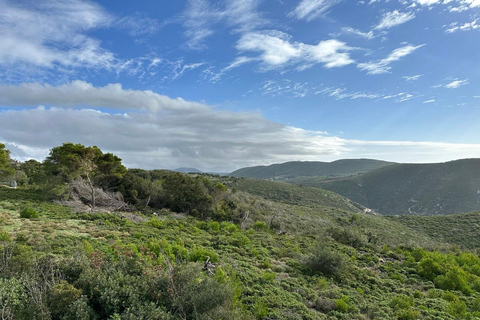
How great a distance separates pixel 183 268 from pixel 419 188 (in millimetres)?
119887

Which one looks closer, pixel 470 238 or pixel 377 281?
pixel 377 281

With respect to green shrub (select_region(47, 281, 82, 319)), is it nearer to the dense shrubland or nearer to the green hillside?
the dense shrubland

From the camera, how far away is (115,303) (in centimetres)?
571

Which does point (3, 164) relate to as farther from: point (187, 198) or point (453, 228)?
point (453, 228)

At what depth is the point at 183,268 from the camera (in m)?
6.92

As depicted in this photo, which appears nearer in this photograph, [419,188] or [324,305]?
[324,305]

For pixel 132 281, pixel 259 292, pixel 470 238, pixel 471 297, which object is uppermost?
pixel 132 281

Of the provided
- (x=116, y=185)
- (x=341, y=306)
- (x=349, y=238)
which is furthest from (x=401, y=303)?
(x=116, y=185)

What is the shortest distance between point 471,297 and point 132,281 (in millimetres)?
17575

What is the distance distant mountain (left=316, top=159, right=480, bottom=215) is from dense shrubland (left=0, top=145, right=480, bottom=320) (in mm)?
72713

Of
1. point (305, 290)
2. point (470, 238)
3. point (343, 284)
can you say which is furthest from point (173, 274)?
point (470, 238)

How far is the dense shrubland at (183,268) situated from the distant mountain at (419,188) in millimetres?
72713

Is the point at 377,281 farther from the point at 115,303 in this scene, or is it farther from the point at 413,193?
the point at 413,193

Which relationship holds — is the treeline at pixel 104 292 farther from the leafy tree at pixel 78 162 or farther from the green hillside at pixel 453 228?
the green hillside at pixel 453 228
